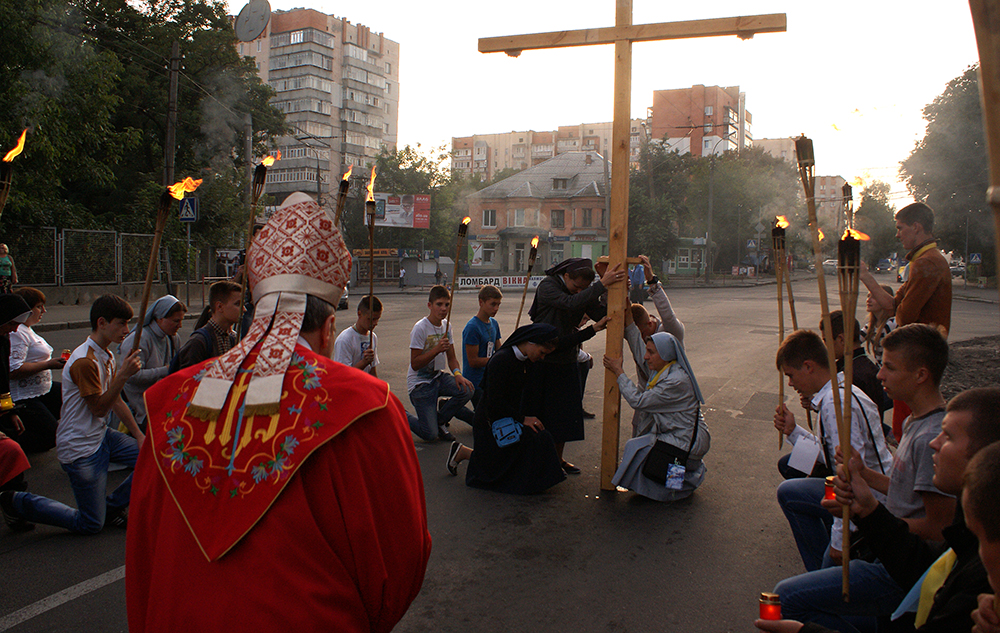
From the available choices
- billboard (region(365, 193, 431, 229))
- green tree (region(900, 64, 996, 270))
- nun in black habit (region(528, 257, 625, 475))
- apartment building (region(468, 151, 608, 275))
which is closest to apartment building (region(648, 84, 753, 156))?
apartment building (region(468, 151, 608, 275))

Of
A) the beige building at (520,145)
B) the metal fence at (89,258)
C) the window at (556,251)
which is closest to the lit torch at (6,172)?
the metal fence at (89,258)

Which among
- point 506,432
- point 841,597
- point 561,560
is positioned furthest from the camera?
point 506,432

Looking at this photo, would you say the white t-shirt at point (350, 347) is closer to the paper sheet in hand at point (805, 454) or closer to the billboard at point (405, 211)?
the paper sheet in hand at point (805, 454)

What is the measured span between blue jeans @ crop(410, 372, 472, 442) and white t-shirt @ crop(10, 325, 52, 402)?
3.32 meters

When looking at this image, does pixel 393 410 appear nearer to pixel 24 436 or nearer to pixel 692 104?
pixel 24 436

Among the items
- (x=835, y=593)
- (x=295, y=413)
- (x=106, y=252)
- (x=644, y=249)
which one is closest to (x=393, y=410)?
(x=295, y=413)

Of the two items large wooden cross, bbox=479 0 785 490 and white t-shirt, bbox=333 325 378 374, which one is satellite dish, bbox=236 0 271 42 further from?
large wooden cross, bbox=479 0 785 490

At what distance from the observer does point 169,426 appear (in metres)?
1.77

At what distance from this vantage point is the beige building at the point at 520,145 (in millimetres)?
125875

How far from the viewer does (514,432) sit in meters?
5.39

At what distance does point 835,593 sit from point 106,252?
23.9 metres

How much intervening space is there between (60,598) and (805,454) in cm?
415

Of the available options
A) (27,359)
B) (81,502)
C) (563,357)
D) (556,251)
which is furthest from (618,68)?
(556,251)

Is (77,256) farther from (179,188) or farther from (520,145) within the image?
(520,145)
